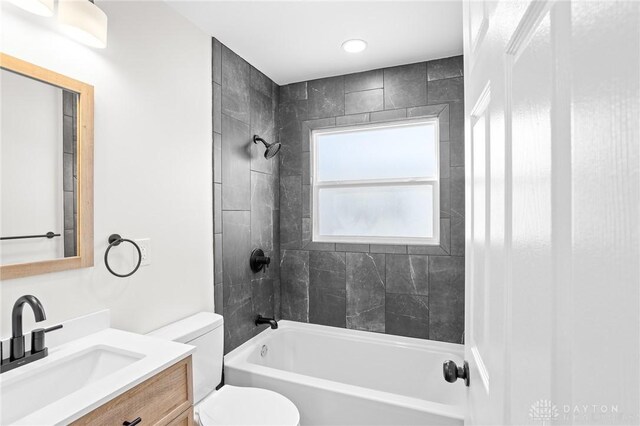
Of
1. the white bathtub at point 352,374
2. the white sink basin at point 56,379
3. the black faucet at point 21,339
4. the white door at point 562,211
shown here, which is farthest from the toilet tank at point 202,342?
the white door at point 562,211

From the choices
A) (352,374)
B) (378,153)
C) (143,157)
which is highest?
(378,153)

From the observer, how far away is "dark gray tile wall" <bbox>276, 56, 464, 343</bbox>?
8.09ft

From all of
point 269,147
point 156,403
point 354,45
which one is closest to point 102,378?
point 156,403

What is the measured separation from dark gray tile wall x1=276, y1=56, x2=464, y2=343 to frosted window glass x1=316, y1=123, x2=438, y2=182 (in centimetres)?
12

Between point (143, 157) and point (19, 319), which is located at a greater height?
point (143, 157)

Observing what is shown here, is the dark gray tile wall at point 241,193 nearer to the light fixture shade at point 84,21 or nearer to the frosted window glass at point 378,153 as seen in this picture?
the frosted window glass at point 378,153

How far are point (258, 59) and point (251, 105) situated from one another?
33 cm

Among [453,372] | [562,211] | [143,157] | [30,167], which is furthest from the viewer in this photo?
[143,157]

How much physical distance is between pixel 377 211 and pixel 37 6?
2.27 meters

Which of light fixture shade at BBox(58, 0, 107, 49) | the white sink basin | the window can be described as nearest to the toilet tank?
the white sink basin

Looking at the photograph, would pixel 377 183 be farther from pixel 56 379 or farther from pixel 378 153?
pixel 56 379

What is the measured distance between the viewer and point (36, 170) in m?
1.25

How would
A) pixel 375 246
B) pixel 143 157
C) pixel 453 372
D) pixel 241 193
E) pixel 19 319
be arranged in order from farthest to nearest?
1. pixel 375 246
2. pixel 241 193
3. pixel 143 157
4. pixel 19 319
5. pixel 453 372

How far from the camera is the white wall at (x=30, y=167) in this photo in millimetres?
1156
